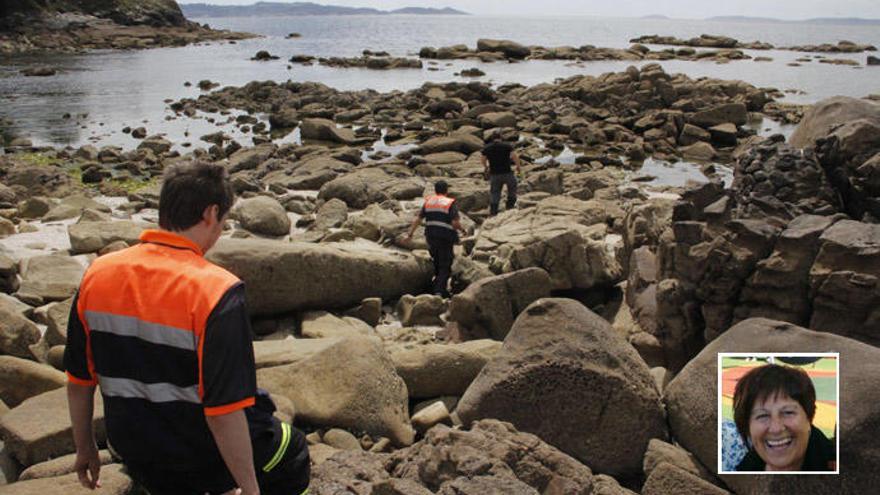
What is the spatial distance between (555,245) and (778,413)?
740cm

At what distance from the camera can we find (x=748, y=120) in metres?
35.7

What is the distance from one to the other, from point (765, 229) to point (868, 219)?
2142 millimetres

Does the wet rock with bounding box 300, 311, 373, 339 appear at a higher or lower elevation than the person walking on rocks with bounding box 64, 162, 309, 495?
lower

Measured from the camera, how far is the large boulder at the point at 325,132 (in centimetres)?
2938

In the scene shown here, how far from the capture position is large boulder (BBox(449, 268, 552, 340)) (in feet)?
32.3

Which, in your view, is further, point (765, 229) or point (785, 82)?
point (785, 82)

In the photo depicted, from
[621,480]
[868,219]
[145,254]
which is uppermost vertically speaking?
[145,254]

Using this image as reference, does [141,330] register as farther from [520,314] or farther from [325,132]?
[325,132]

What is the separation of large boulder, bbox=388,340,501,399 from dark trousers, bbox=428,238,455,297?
375 cm

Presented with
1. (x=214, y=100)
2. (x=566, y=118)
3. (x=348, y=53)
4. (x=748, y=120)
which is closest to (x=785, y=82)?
(x=748, y=120)

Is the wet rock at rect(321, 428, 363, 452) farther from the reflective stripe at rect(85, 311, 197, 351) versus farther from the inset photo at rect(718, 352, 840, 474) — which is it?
the reflective stripe at rect(85, 311, 197, 351)

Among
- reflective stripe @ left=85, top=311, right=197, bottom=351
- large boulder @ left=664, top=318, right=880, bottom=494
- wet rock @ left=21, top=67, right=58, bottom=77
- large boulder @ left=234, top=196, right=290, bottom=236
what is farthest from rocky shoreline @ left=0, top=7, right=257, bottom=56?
reflective stripe @ left=85, top=311, right=197, bottom=351

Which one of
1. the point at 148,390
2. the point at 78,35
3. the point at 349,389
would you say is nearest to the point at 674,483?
the point at 349,389

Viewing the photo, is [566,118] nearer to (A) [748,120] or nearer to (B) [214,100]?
(A) [748,120]
